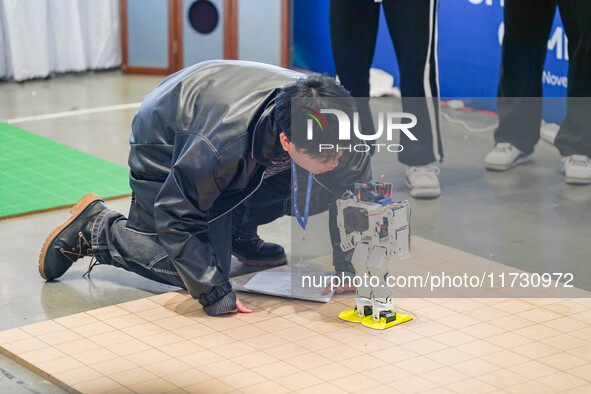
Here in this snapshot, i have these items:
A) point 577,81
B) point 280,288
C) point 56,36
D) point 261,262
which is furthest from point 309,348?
point 56,36

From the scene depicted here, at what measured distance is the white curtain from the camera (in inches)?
218

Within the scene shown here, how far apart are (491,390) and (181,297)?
3.05ft

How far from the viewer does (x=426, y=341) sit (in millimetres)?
2234

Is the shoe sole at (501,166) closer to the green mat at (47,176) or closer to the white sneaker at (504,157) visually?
the white sneaker at (504,157)

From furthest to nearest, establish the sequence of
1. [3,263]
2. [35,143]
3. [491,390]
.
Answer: [35,143] < [3,263] < [491,390]

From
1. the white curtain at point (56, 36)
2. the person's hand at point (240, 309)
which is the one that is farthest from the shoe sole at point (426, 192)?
the white curtain at point (56, 36)

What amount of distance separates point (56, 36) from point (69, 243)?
11.3ft

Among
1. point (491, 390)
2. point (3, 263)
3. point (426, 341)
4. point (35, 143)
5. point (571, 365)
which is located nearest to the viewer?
point (491, 390)

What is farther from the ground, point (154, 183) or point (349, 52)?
point (349, 52)

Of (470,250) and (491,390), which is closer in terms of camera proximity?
(491,390)

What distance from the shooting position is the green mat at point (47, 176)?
135 inches

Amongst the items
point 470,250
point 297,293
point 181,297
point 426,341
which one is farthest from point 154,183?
point 470,250

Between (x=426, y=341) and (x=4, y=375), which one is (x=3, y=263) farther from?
(x=426, y=341)

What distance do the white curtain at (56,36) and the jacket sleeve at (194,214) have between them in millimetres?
3563
